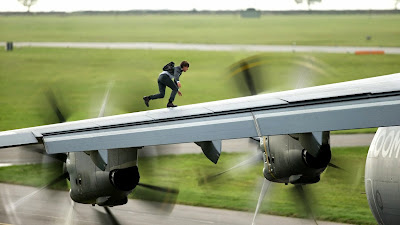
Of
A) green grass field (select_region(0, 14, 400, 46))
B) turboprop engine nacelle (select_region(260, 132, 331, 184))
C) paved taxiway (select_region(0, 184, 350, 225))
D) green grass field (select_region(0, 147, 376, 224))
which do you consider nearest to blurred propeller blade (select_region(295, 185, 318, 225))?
turboprop engine nacelle (select_region(260, 132, 331, 184))

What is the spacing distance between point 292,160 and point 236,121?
4377 millimetres

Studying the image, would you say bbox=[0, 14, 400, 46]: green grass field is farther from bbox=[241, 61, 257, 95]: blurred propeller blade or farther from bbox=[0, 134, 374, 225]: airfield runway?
bbox=[241, 61, 257, 95]: blurred propeller blade

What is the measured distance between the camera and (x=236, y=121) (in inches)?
478

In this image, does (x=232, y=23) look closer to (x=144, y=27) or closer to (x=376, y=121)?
(x=144, y=27)

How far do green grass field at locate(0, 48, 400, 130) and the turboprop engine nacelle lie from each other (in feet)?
101

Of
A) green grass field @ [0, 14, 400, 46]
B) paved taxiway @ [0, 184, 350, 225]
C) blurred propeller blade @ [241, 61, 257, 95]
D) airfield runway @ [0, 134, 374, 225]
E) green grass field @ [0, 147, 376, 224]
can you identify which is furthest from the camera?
green grass field @ [0, 14, 400, 46]

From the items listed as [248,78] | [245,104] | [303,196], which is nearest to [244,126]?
[245,104]

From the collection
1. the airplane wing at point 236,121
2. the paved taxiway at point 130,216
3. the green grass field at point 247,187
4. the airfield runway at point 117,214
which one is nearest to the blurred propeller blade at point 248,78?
the green grass field at point 247,187

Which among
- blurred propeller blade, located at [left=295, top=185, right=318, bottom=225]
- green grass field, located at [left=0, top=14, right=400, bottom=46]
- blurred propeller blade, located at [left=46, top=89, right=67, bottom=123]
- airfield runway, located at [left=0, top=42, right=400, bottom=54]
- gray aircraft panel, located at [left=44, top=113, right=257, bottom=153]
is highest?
gray aircraft panel, located at [left=44, top=113, right=257, bottom=153]

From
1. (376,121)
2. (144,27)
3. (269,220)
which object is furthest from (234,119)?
(144,27)

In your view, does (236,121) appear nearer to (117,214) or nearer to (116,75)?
(117,214)

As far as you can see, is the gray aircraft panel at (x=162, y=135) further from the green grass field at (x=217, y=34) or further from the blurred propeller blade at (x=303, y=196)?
the green grass field at (x=217, y=34)

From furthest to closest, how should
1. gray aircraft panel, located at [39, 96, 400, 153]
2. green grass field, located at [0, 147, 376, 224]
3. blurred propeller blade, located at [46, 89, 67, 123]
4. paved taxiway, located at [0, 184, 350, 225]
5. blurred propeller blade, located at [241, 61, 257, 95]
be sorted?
green grass field, located at [0, 147, 376, 224]
paved taxiway, located at [0, 184, 350, 225]
blurred propeller blade, located at [241, 61, 257, 95]
blurred propeller blade, located at [46, 89, 67, 123]
gray aircraft panel, located at [39, 96, 400, 153]

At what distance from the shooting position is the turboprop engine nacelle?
16.1m
